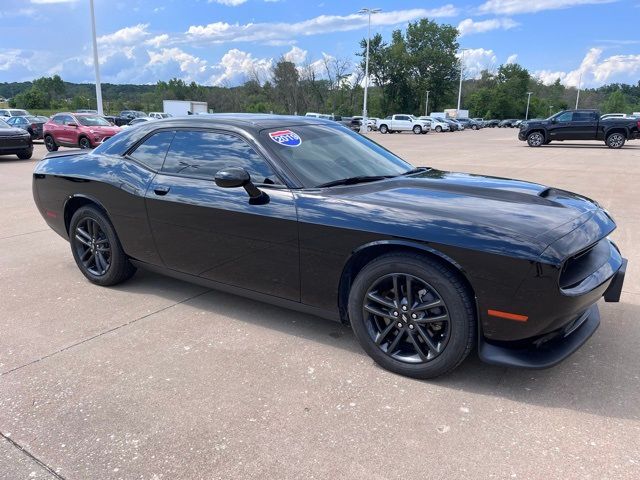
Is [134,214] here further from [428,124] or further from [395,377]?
[428,124]

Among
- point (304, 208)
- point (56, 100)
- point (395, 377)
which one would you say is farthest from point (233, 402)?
point (56, 100)

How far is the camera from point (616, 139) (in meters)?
22.2

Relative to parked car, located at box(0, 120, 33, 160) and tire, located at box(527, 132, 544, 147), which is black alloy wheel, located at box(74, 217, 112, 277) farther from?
tire, located at box(527, 132, 544, 147)

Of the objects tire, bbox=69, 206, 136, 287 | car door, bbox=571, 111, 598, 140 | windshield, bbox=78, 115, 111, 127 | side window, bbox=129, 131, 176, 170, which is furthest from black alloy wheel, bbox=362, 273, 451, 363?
car door, bbox=571, 111, 598, 140

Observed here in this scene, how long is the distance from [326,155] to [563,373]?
210 centimetres

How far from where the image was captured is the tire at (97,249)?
4.31 meters

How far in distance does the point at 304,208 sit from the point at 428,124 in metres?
46.1

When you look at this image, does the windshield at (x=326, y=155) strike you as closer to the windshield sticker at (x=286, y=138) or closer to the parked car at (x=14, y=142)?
the windshield sticker at (x=286, y=138)

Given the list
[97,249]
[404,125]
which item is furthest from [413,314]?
[404,125]

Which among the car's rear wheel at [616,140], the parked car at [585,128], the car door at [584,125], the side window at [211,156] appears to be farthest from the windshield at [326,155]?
the car's rear wheel at [616,140]

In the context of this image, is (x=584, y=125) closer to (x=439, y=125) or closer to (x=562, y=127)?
(x=562, y=127)

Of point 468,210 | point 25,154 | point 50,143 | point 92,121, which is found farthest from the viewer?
point 50,143

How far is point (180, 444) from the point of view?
2.38 m

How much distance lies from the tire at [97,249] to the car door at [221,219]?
1.99 feet
